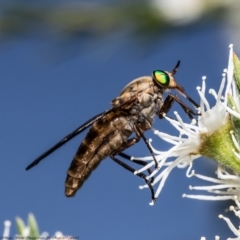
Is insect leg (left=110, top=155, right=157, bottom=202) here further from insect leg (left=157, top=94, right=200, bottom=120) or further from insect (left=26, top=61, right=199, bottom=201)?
insect leg (left=157, top=94, right=200, bottom=120)

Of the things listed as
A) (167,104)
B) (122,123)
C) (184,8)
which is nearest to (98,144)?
(122,123)

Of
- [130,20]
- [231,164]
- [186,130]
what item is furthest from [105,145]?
[130,20]

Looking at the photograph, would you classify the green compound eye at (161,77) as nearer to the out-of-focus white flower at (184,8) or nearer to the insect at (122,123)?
the insect at (122,123)

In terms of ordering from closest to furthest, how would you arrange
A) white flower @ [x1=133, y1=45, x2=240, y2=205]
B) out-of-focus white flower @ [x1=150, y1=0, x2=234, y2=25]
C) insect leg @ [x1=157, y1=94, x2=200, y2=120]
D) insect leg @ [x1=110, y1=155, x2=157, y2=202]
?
white flower @ [x1=133, y1=45, x2=240, y2=205]
insect leg @ [x1=110, y1=155, x2=157, y2=202]
insect leg @ [x1=157, y1=94, x2=200, y2=120]
out-of-focus white flower @ [x1=150, y1=0, x2=234, y2=25]

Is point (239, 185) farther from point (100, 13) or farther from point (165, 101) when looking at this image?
point (100, 13)

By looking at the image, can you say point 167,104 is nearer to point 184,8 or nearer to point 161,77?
point 161,77

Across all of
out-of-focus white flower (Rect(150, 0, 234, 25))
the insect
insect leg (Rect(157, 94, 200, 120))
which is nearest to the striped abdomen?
the insect
